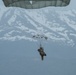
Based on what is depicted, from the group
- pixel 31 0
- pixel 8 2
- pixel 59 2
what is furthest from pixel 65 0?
pixel 8 2

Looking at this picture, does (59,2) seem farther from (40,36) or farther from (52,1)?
(40,36)

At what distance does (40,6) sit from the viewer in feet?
97.8

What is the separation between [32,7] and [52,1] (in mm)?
1843

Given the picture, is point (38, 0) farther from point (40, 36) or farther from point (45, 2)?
point (40, 36)

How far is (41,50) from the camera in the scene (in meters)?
30.2

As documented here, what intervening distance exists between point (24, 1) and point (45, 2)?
1732mm

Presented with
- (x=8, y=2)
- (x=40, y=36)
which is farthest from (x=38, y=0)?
(x=40, y=36)

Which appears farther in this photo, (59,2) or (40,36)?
(40,36)

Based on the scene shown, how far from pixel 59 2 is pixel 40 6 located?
1661 millimetres

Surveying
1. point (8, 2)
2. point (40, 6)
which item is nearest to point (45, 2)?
point (40, 6)

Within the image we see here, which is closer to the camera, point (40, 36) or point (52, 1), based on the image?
point (52, 1)

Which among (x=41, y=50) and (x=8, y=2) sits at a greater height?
(x=8, y=2)

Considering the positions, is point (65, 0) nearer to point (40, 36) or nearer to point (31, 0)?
point (31, 0)

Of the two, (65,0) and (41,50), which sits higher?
(65,0)
